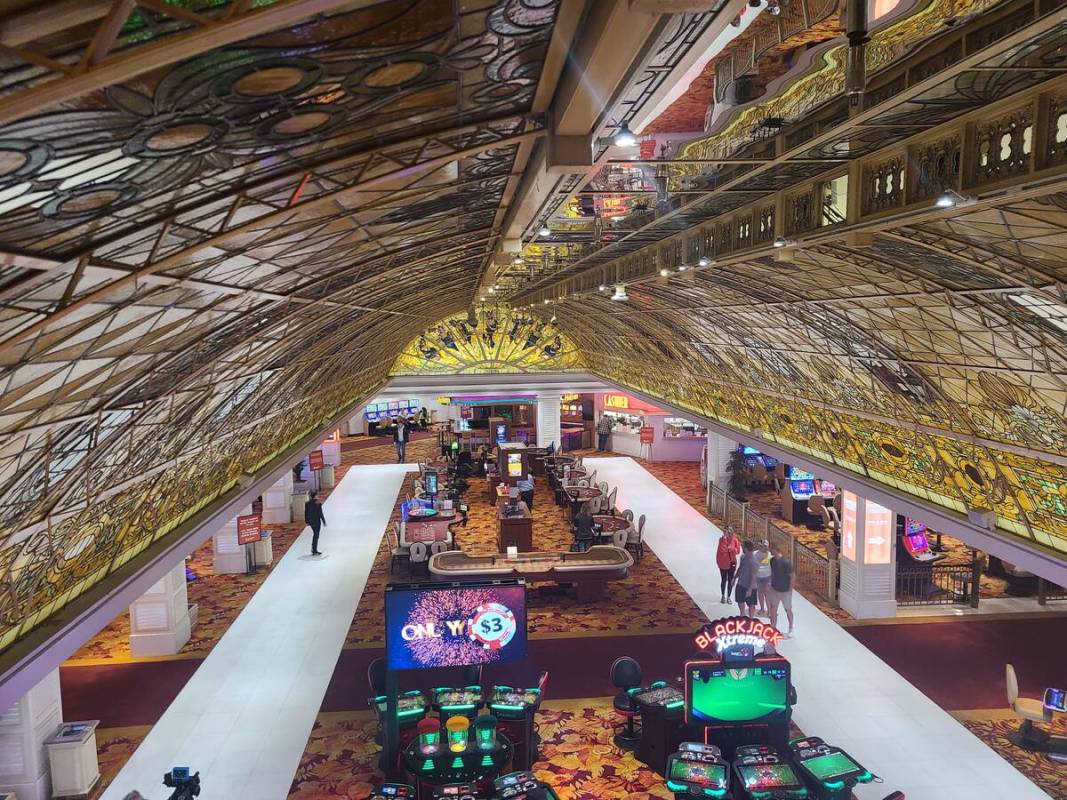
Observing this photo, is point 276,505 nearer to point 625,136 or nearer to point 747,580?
point 747,580

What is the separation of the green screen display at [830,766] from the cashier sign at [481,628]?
3.88 meters

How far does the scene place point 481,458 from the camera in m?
32.8

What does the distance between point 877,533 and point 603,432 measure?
2371 centimetres

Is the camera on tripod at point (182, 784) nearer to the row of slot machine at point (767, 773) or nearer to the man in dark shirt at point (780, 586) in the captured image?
the row of slot machine at point (767, 773)

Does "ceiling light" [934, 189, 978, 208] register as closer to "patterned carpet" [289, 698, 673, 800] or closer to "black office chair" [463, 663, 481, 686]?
"patterned carpet" [289, 698, 673, 800]

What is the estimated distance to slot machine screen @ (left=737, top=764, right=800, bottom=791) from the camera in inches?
345

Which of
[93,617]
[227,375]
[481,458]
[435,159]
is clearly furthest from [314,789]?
[481,458]

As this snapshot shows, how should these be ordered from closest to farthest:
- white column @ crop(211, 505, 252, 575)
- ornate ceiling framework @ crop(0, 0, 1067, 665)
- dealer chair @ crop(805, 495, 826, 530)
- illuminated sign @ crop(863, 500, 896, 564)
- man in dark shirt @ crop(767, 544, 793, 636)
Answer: ornate ceiling framework @ crop(0, 0, 1067, 665)
man in dark shirt @ crop(767, 544, 793, 636)
illuminated sign @ crop(863, 500, 896, 564)
white column @ crop(211, 505, 252, 575)
dealer chair @ crop(805, 495, 826, 530)

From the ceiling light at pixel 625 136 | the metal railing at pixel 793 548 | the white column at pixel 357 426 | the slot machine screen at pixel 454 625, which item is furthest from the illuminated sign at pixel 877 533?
the white column at pixel 357 426

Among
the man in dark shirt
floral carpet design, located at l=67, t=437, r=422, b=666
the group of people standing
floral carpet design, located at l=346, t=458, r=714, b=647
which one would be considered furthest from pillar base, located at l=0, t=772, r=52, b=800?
the man in dark shirt

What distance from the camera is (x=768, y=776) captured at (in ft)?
29.3

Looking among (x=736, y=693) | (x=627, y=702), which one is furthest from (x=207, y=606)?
(x=736, y=693)

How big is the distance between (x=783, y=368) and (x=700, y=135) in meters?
9.63

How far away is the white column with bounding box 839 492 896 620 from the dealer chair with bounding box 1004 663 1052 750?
4.32 meters
